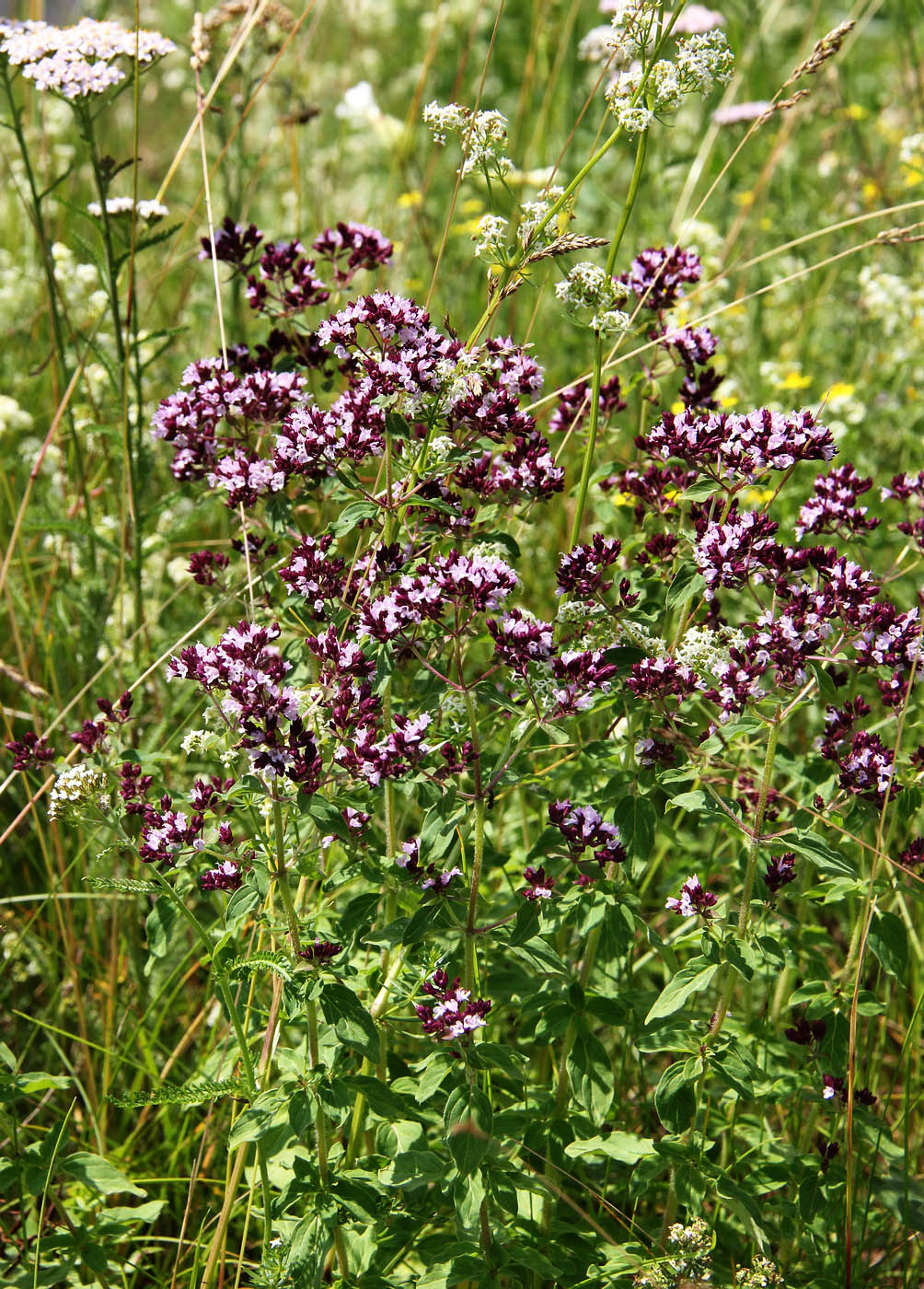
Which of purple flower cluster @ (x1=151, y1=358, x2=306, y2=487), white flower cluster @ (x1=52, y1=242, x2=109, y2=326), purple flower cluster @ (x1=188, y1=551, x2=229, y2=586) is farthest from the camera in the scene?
white flower cluster @ (x1=52, y1=242, x2=109, y2=326)

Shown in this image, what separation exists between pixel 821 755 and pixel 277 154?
21.7ft

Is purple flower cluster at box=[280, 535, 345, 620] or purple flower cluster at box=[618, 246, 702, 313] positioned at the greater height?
purple flower cluster at box=[618, 246, 702, 313]

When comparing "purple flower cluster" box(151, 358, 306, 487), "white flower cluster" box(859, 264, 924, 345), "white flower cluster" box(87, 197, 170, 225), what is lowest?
"purple flower cluster" box(151, 358, 306, 487)

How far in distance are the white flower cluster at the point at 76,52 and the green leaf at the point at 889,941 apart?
2.69m

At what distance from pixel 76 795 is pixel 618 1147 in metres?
1.28

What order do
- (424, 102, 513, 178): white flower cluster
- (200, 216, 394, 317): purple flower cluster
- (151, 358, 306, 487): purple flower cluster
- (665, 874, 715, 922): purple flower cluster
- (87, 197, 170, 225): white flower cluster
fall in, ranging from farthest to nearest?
(87, 197, 170, 225): white flower cluster, (200, 216, 394, 317): purple flower cluster, (151, 358, 306, 487): purple flower cluster, (424, 102, 513, 178): white flower cluster, (665, 874, 715, 922): purple flower cluster

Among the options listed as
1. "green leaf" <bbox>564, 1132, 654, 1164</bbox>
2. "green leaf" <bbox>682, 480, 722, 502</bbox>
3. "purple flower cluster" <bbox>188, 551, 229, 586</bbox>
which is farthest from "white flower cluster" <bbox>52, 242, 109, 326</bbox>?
"green leaf" <bbox>564, 1132, 654, 1164</bbox>

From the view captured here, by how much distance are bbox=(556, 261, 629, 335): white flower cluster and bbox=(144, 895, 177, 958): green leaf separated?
1459mm

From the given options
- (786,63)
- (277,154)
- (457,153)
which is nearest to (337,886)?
(457,153)

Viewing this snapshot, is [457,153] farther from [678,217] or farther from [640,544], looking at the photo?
[640,544]

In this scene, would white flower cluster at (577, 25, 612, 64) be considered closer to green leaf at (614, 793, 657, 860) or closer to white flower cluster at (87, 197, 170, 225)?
white flower cluster at (87, 197, 170, 225)

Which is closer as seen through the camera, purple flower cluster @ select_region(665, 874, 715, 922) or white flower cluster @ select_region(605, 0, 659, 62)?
purple flower cluster @ select_region(665, 874, 715, 922)

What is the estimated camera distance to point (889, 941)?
7.92 ft

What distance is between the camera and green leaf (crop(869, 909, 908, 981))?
7.83 ft
